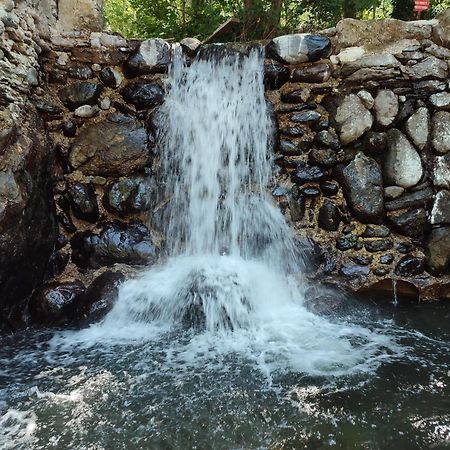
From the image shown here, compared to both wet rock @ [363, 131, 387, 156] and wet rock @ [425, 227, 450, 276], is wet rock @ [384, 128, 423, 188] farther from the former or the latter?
wet rock @ [425, 227, 450, 276]

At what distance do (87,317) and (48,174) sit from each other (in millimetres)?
1387

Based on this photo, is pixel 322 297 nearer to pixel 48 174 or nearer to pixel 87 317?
pixel 87 317

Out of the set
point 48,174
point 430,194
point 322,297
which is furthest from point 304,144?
point 48,174

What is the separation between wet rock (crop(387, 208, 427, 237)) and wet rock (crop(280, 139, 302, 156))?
3.69ft

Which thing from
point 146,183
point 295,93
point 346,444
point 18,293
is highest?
point 295,93

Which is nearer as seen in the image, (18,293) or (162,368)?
(162,368)

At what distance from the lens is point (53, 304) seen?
131 inches

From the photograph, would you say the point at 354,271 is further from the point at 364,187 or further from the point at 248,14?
the point at 248,14

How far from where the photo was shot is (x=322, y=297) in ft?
11.5

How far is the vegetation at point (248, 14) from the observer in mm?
5871

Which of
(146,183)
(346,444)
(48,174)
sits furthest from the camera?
(146,183)

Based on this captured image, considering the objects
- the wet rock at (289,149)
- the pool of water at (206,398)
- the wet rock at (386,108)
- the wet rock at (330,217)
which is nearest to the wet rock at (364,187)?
the wet rock at (330,217)

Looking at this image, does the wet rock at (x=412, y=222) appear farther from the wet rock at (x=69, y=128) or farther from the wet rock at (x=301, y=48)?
the wet rock at (x=69, y=128)

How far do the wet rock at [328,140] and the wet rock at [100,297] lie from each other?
7.35 feet
